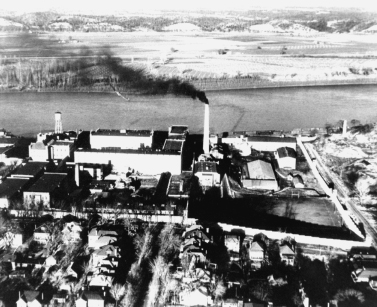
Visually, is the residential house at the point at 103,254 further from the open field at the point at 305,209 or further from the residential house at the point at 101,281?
the open field at the point at 305,209

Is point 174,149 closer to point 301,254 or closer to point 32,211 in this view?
point 32,211

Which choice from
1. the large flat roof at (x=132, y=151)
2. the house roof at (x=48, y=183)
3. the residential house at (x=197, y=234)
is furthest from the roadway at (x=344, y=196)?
the house roof at (x=48, y=183)

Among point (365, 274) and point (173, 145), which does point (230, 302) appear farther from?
point (173, 145)

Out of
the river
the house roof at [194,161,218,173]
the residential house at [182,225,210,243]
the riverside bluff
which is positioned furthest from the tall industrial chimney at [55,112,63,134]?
the riverside bluff

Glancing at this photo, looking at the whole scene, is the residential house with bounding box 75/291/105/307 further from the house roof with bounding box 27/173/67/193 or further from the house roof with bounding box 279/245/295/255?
the house roof with bounding box 27/173/67/193

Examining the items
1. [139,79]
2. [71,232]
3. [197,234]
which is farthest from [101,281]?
[139,79]

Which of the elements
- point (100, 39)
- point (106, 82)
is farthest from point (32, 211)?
point (100, 39)

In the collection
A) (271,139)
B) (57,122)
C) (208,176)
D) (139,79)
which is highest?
(139,79)
